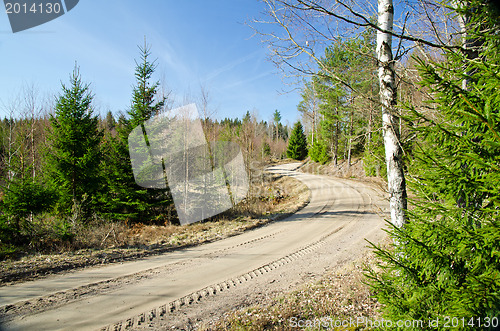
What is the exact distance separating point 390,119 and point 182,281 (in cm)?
551

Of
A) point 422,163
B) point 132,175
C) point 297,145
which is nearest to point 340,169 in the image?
point 297,145

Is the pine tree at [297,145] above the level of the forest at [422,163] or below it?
above

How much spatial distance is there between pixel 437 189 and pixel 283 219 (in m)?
11.2

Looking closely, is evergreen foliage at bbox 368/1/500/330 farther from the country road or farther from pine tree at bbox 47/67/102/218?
pine tree at bbox 47/67/102/218

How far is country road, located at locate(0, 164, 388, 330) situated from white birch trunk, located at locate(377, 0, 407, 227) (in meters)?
0.29

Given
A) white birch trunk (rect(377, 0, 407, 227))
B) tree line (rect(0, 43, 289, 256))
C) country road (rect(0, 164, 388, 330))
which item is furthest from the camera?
tree line (rect(0, 43, 289, 256))

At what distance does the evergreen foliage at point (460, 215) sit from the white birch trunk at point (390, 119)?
4.77ft

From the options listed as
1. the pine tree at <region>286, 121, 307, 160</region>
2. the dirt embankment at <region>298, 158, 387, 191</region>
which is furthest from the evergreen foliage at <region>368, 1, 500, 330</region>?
the pine tree at <region>286, 121, 307, 160</region>

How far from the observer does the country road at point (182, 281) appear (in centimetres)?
411

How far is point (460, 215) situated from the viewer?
6.38 ft

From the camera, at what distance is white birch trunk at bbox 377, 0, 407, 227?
3611 mm

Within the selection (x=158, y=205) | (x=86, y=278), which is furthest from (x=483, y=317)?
(x=158, y=205)

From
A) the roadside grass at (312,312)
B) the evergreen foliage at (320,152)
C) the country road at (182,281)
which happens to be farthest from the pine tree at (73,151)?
the evergreen foliage at (320,152)

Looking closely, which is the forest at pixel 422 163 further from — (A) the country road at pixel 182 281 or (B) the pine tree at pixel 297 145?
(B) the pine tree at pixel 297 145
